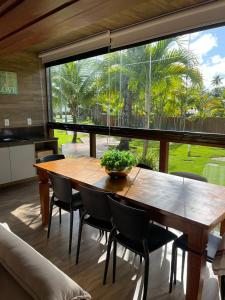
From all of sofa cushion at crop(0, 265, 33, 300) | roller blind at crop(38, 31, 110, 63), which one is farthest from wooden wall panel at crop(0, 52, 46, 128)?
sofa cushion at crop(0, 265, 33, 300)

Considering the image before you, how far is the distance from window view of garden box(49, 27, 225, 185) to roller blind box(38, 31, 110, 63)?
0.19 m

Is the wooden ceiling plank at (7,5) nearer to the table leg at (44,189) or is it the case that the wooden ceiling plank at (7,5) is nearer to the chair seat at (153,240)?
the table leg at (44,189)

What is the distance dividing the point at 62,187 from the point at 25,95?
318 cm

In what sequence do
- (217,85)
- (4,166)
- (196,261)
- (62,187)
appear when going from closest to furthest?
(196,261)
(62,187)
(217,85)
(4,166)

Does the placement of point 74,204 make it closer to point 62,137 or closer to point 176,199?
point 176,199

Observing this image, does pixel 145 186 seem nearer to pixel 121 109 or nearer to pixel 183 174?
pixel 183 174

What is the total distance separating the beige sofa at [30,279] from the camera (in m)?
0.94

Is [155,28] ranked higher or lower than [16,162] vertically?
higher

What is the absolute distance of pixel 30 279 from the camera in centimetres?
100

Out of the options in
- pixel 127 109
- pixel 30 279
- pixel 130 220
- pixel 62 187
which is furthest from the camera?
pixel 127 109

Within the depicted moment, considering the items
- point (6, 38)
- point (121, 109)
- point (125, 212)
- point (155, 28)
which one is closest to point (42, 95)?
point (121, 109)

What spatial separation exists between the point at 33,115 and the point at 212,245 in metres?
4.35

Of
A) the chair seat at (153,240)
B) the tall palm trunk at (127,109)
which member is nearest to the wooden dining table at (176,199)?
the chair seat at (153,240)

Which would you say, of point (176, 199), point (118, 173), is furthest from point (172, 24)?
point (176, 199)
